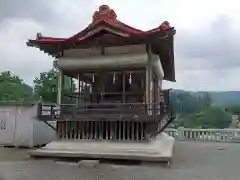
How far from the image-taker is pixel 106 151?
9.27 meters

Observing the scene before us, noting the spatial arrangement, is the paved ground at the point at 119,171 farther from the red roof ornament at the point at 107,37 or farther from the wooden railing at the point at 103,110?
the red roof ornament at the point at 107,37

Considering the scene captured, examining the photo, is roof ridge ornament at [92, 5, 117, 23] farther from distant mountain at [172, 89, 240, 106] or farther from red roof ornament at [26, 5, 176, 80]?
distant mountain at [172, 89, 240, 106]

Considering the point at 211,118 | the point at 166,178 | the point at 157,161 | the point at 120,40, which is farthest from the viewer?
the point at 211,118

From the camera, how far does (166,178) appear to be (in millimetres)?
7020

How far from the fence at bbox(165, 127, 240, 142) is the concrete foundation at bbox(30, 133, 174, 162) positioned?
856 cm

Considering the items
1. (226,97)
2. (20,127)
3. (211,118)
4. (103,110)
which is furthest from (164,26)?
(226,97)

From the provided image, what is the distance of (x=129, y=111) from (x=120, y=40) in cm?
235

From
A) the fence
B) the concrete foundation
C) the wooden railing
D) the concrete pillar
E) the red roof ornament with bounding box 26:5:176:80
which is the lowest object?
the fence

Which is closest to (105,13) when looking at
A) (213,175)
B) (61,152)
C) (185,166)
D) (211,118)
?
(61,152)

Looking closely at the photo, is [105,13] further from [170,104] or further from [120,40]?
[170,104]

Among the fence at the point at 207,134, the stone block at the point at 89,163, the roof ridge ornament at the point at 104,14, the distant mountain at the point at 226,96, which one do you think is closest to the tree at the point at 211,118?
the fence at the point at 207,134

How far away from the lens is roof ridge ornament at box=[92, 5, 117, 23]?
10.7 m

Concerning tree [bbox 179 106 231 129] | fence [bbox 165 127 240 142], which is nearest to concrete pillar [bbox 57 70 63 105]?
fence [bbox 165 127 240 142]

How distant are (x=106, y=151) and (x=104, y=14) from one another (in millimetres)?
4650
